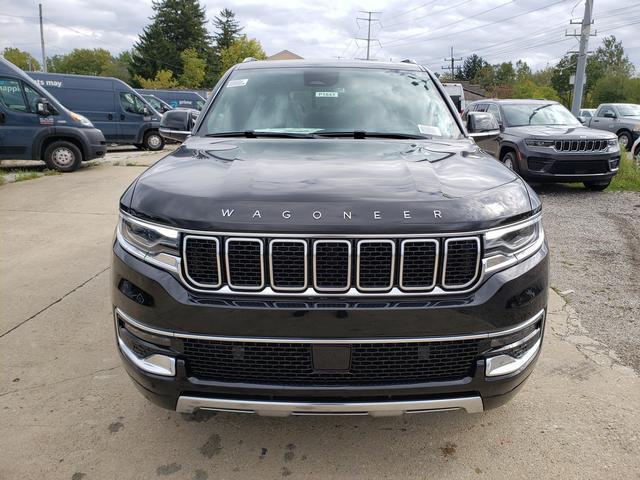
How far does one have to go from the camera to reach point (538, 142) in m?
9.25

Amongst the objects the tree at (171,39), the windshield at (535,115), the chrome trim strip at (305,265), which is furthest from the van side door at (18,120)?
the tree at (171,39)

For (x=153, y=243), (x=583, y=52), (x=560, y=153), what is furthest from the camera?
(x=583, y=52)

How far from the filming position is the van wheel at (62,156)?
1188 centimetres

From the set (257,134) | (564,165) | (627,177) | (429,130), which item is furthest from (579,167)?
(257,134)

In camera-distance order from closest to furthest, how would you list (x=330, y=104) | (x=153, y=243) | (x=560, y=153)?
(x=153, y=243)
(x=330, y=104)
(x=560, y=153)

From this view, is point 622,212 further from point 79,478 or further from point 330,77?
point 79,478

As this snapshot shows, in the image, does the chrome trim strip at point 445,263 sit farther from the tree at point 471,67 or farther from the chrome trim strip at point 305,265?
the tree at point 471,67

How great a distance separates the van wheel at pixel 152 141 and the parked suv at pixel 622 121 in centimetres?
1628

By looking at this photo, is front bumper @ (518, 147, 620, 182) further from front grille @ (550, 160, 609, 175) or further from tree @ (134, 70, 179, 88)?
tree @ (134, 70, 179, 88)

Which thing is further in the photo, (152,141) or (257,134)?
(152,141)

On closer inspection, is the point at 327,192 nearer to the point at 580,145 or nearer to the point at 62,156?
the point at 580,145

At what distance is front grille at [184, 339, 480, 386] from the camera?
206cm

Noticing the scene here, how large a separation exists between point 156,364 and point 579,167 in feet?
30.0

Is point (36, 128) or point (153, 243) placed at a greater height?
point (36, 128)
